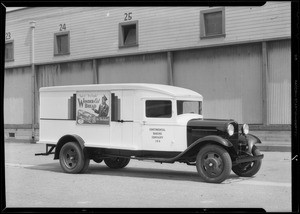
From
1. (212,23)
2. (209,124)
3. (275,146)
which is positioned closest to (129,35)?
(212,23)

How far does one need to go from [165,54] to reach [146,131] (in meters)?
9.81

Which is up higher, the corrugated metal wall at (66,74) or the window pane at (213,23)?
the window pane at (213,23)

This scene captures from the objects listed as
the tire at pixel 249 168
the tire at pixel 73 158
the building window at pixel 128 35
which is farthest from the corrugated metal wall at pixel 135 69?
the tire at pixel 249 168

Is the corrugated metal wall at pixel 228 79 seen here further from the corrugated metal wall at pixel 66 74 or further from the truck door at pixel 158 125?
the truck door at pixel 158 125

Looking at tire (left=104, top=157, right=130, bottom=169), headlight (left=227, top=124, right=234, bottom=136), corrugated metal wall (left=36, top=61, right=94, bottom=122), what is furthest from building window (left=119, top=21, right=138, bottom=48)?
headlight (left=227, top=124, right=234, bottom=136)

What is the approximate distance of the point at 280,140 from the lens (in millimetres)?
16859

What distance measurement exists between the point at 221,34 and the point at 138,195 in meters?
11.4

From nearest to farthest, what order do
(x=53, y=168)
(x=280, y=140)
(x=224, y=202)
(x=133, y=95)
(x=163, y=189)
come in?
(x=224, y=202) → (x=163, y=189) → (x=133, y=95) → (x=53, y=168) → (x=280, y=140)

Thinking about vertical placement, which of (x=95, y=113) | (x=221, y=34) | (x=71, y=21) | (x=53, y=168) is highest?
(x=71, y=21)

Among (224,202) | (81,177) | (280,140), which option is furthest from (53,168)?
(280,140)

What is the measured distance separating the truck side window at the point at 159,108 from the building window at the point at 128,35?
1034 centimetres

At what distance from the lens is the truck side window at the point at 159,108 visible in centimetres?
1065

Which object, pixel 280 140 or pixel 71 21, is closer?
pixel 280 140

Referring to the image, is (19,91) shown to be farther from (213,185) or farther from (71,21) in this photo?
(213,185)
